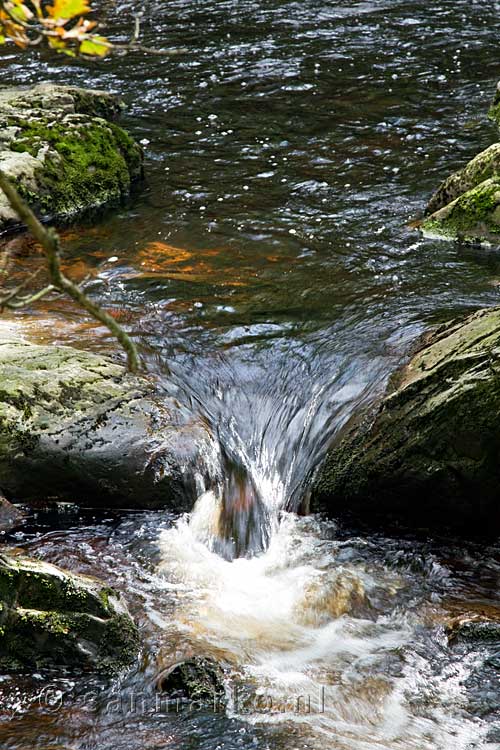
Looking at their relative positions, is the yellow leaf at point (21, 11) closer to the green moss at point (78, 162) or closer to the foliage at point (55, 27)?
the foliage at point (55, 27)

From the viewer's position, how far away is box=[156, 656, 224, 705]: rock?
4445mm

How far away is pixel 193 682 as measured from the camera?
449 cm

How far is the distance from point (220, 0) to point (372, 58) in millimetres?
6407

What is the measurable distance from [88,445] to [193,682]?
2.23 metres

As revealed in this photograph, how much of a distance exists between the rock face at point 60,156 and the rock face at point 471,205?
391 centimetres

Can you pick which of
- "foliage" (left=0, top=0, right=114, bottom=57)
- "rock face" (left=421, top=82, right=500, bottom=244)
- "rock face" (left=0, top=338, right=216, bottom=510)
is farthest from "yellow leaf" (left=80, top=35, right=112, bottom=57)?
"rock face" (left=421, top=82, right=500, bottom=244)

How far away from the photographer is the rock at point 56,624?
15.1 ft

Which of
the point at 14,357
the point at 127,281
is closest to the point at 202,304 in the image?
the point at 127,281

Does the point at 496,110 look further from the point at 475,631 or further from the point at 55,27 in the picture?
the point at 55,27

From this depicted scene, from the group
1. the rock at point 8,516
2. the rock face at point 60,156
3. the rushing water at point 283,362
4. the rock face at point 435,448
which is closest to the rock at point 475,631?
the rushing water at point 283,362

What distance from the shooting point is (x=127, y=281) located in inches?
345

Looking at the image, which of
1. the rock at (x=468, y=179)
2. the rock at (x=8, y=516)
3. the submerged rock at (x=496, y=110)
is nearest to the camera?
the rock at (x=8, y=516)

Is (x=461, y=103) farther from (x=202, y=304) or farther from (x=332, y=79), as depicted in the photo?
(x=202, y=304)

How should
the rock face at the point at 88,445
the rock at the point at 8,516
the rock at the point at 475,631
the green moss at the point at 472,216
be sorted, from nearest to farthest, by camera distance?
the rock at the point at 475,631 < the rock at the point at 8,516 < the rock face at the point at 88,445 < the green moss at the point at 472,216
